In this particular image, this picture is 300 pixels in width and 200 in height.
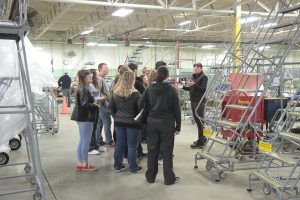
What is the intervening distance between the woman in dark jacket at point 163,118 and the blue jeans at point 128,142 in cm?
35

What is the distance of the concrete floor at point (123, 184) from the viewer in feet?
12.5

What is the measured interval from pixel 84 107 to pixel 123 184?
1130 millimetres

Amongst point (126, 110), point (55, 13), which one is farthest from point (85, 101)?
point (55, 13)

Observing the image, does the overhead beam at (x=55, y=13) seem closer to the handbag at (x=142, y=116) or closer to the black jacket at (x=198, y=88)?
the black jacket at (x=198, y=88)

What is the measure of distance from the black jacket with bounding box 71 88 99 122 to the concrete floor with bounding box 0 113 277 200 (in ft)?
2.61

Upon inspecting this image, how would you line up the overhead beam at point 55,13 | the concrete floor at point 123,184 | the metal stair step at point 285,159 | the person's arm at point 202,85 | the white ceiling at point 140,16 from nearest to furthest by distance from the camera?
the metal stair step at point 285,159 < the concrete floor at point 123,184 < the person's arm at point 202,85 < the white ceiling at point 140,16 < the overhead beam at point 55,13

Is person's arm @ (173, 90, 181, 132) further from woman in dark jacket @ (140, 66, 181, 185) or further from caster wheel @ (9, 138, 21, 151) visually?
caster wheel @ (9, 138, 21, 151)

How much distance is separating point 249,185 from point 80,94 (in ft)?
7.97

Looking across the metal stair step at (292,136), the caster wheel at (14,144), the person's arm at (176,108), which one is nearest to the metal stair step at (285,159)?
the metal stair step at (292,136)

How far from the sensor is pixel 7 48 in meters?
3.92

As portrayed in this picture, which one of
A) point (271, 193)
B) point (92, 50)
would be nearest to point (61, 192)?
point (271, 193)

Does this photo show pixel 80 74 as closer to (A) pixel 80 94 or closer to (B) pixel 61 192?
(A) pixel 80 94

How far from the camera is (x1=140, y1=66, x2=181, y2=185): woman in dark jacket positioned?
13.1 ft

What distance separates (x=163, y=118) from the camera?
13.1ft
